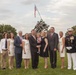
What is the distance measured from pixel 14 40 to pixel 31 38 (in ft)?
3.39

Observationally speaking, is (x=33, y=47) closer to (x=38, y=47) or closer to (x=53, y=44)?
(x=38, y=47)

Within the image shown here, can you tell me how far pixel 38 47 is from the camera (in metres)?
15.1

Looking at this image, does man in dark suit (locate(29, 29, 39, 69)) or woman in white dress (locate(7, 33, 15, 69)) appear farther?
woman in white dress (locate(7, 33, 15, 69))

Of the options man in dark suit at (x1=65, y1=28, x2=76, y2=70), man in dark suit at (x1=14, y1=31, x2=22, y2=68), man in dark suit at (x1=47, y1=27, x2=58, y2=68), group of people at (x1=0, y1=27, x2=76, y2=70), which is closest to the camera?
man in dark suit at (x1=65, y1=28, x2=76, y2=70)

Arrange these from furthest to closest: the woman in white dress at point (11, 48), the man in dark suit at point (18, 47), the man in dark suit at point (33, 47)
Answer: the woman in white dress at point (11, 48) → the man in dark suit at point (18, 47) → the man in dark suit at point (33, 47)

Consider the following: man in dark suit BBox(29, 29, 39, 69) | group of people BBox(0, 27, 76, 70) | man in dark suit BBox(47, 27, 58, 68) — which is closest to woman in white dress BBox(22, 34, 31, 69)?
group of people BBox(0, 27, 76, 70)

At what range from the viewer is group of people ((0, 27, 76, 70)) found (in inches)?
576

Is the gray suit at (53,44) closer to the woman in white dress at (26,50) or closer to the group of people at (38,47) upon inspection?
the group of people at (38,47)

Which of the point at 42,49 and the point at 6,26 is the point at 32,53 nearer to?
the point at 42,49

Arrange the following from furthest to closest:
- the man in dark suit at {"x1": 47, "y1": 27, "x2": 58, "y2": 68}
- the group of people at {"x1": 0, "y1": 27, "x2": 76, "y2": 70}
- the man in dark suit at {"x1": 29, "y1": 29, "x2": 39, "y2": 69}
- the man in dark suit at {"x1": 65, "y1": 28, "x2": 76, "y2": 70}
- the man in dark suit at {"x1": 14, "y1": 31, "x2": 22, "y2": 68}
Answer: the man in dark suit at {"x1": 14, "y1": 31, "x2": 22, "y2": 68}
the man in dark suit at {"x1": 29, "y1": 29, "x2": 39, "y2": 69}
the man in dark suit at {"x1": 47, "y1": 27, "x2": 58, "y2": 68}
the group of people at {"x1": 0, "y1": 27, "x2": 76, "y2": 70}
the man in dark suit at {"x1": 65, "y1": 28, "x2": 76, "y2": 70}

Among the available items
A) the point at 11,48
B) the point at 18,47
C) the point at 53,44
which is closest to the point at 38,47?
the point at 53,44

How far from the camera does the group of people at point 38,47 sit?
1464cm

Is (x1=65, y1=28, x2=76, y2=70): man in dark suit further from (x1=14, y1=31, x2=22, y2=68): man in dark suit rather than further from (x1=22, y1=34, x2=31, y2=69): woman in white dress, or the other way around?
(x1=14, y1=31, x2=22, y2=68): man in dark suit

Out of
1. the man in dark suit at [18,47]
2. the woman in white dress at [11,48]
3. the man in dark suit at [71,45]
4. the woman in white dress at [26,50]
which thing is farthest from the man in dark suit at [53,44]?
the woman in white dress at [11,48]
